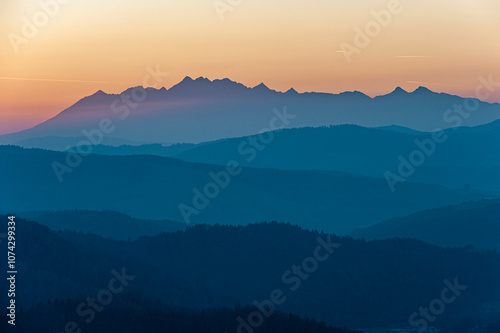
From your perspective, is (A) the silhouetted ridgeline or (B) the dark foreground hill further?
(B) the dark foreground hill

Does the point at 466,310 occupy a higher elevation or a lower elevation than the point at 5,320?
higher

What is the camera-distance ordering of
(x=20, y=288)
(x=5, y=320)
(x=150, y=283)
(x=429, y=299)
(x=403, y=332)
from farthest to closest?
(x=429, y=299) < (x=403, y=332) < (x=150, y=283) < (x=20, y=288) < (x=5, y=320)

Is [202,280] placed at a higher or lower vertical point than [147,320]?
higher

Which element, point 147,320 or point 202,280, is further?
point 202,280

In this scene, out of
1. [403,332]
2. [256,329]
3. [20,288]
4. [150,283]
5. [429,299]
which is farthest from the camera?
[429,299]

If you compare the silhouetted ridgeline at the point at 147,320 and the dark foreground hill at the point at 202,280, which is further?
the dark foreground hill at the point at 202,280

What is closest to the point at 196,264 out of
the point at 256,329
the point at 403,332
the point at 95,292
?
the point at 403,332

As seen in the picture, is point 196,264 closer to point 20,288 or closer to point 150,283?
point 150,283

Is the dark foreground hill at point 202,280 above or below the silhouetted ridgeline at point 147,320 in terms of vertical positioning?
above

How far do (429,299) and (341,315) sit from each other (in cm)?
2727

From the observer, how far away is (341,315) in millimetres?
180875

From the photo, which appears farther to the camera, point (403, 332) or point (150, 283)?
point (403, 332)

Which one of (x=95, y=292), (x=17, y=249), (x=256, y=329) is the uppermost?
(x=17, y=249)

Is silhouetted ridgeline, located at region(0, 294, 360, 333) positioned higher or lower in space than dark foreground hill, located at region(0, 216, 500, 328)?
lower
